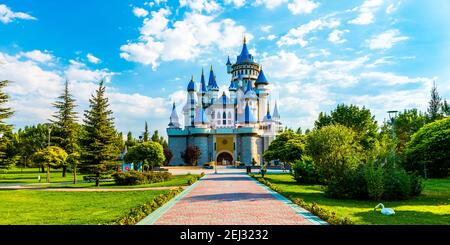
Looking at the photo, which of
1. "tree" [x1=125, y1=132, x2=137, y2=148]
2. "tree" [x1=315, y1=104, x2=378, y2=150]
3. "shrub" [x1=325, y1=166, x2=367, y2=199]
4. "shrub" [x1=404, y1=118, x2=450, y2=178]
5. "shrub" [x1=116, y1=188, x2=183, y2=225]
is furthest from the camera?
Answer: "tree" [x1=125, y1=132, x2=137, y2=148]

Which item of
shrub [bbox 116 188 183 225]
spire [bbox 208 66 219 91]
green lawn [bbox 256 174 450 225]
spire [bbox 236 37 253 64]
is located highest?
spire [bbox 236 37 253 64]

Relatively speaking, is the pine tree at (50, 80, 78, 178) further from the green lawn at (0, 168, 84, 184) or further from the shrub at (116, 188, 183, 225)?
the shrub at (116, 188, 183, 225)

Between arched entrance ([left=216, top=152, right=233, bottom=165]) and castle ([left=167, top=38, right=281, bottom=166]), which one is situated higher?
castle ([left=167, top=38, right=281, bottom=166])

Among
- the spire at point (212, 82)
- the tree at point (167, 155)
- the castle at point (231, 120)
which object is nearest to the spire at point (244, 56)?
the castle at point (231, 120)

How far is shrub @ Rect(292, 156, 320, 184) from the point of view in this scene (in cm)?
2342

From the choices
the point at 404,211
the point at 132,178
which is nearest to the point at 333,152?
the point at 404,211

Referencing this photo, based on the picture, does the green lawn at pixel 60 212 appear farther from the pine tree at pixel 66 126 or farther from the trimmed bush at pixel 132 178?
the pine tree at pixel 66 126

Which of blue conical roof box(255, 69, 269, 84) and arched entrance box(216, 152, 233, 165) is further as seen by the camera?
blue conical roof box(255, 69, 269, 84)

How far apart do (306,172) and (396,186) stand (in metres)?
9.45

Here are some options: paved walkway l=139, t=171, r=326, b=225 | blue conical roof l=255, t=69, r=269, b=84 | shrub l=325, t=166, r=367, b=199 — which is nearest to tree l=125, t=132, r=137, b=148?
blue conical roof l=255, t=69, r=269, b=84

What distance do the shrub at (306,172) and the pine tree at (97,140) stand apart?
45.9 ft

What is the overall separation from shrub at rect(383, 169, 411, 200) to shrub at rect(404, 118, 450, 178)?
138 cm
